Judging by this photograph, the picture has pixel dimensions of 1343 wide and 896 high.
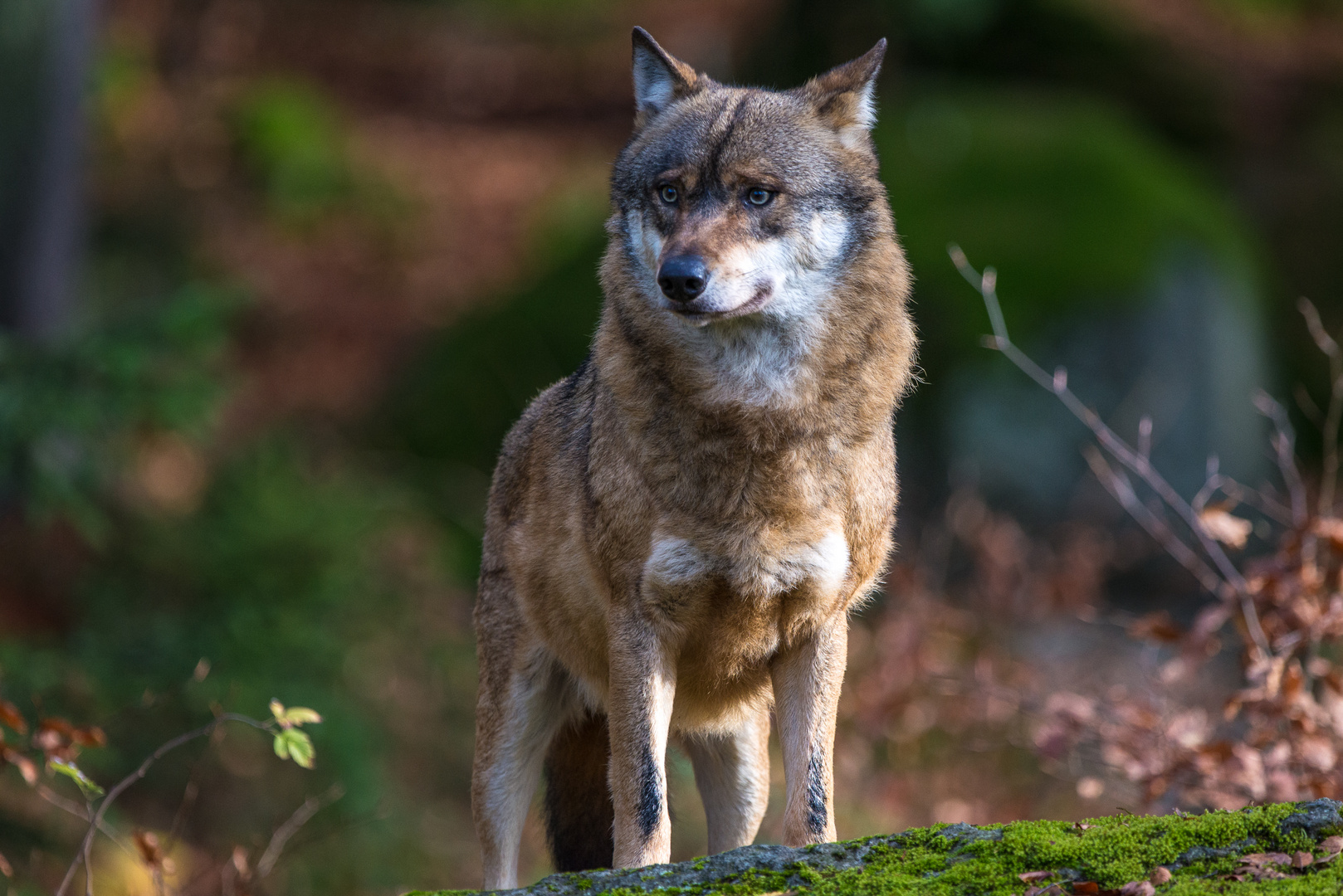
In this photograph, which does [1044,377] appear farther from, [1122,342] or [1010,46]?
[1010,46]

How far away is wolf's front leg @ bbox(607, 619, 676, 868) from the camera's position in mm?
4289

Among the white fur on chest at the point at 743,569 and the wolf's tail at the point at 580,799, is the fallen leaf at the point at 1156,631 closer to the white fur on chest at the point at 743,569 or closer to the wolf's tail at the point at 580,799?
the white fur on chest at the point at 743,569

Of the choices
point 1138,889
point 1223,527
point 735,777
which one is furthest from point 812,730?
point 1223,527

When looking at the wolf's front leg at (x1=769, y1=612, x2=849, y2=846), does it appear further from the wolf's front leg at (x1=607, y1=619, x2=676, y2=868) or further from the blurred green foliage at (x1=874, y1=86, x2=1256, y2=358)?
the blurred green foliage at (x1=874, y1=86, x2=1256, y2=358)

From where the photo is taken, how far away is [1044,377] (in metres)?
5.70

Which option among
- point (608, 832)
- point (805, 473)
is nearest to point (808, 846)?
point (805, 473)

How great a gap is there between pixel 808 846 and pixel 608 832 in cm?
167

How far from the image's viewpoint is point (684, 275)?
13.3ft

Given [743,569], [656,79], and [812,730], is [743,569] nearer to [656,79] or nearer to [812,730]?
[812,730]

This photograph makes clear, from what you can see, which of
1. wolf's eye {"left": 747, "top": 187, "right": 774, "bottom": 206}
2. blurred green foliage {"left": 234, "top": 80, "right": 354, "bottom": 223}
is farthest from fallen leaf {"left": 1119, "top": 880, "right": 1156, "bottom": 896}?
blurred green foliage {"left": 234, "top": 80, "right": 354, "bottom": 223}

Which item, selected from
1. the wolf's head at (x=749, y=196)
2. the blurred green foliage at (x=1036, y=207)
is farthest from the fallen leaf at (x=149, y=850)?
the blurred green foliage at (x=1036, y=207)

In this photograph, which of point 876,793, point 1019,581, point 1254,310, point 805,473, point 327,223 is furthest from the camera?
point 327,223

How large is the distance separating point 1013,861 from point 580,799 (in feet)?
7.34

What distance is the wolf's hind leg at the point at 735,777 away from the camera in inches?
200
